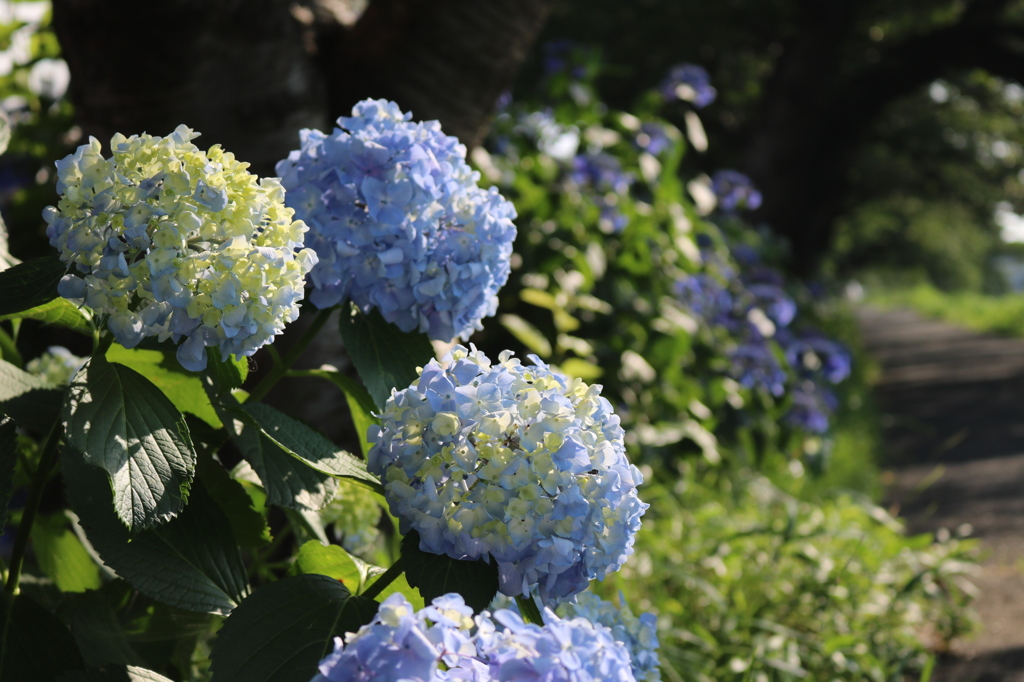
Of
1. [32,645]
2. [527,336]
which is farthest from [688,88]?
[32,645]

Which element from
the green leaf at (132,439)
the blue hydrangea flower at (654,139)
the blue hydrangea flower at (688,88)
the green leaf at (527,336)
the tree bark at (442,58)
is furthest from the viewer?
the blue hydrangea flower at (688,88)

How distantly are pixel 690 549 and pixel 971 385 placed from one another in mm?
8976

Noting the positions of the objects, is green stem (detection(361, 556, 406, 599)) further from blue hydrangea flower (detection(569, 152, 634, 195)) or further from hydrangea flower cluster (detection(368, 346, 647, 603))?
blue hydrangea flower (detection(569, 152, 634, 195))

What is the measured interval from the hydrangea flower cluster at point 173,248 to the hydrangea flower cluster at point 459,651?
36 centimetres

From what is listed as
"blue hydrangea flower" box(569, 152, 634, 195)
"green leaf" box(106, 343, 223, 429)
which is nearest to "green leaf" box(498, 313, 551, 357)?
"blue hydrangea flower" box(569, 152, 634, 195)

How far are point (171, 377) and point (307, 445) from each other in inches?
12.7

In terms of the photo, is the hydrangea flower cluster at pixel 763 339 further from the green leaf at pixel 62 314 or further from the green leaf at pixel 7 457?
the green leaf at pixel 7 457

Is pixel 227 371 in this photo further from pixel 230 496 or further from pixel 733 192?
pixel 733 192

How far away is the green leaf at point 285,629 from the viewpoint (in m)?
0.83

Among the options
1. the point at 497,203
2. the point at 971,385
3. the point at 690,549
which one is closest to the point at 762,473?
the point at 690,549

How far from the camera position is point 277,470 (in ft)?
3.21

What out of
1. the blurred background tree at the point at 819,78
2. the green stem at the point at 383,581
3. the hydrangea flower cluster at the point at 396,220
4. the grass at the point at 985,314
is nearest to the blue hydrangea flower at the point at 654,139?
the hydrangea flower cluster at the point at 396,220

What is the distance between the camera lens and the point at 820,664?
8.06 ft

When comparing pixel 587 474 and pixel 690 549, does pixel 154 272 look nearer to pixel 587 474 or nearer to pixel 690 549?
pixel 587 474
